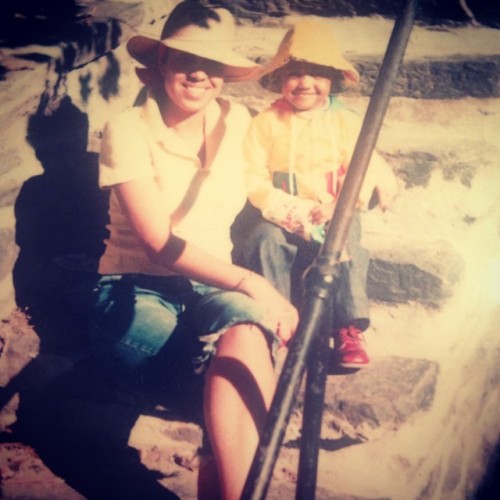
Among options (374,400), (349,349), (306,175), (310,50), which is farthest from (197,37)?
(374,400)

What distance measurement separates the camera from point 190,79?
1856mm

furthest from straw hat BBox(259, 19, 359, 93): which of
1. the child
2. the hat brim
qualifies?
the hat brim

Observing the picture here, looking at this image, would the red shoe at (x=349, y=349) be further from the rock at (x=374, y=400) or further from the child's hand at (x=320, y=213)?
the child's hand at (x=320, y=213)

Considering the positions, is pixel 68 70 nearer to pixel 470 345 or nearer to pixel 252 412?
pixel 252 412

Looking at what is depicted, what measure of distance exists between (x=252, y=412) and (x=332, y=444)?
696 mm

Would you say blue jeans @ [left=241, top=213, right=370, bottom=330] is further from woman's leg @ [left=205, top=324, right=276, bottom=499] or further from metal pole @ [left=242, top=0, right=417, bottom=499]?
metal pole @ [left=242, top=0, right=417, bottom=499]

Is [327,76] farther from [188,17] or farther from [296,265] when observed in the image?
[296,265]

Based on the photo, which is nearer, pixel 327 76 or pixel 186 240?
pixel 186 240

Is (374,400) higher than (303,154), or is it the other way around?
(303,154)

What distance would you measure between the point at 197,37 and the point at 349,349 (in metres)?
1.51

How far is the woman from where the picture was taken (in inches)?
65.1

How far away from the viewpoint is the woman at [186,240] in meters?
1.65

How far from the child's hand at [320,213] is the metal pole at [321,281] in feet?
2.75

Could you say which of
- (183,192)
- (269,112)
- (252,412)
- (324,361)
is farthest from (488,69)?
(252,412)
